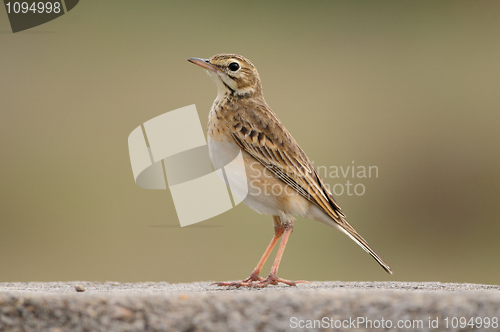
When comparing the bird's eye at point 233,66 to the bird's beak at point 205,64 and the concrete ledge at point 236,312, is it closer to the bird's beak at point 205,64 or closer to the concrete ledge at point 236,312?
the bird's beak at point 205,64

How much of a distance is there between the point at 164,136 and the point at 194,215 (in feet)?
2.49

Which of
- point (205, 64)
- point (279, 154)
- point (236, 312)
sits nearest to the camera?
point (236, 312)

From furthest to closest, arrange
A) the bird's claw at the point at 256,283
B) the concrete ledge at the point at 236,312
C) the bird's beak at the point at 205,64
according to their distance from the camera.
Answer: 1. the bird's beak at the point at 205,64
2. the bird's claw at the point at 256,283
3. the concrete ledge at the point at 236,312

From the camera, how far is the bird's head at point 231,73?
5125 mm

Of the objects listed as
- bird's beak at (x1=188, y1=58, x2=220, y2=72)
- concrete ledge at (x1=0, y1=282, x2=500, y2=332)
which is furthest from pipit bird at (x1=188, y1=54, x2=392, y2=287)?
concrete ledge at (x1=0, y1=282, x2=500, y2=332)

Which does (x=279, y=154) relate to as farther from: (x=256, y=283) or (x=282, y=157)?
(x=256, y=283)

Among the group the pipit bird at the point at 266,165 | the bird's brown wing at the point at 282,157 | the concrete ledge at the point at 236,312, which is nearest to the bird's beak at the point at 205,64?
the pipit bird at the point at 266,165

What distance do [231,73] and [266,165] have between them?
0.92 metres

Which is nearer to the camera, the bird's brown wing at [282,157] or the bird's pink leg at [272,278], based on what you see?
the bird's pink leg at [272,278]

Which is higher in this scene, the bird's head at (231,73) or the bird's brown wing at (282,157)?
the bird's head at (231,73)

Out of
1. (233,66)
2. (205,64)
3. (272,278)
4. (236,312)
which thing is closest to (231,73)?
(233,66)

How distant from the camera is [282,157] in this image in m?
4.82

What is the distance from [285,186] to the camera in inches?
185

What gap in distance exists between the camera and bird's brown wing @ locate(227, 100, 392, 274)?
4.73 meters
